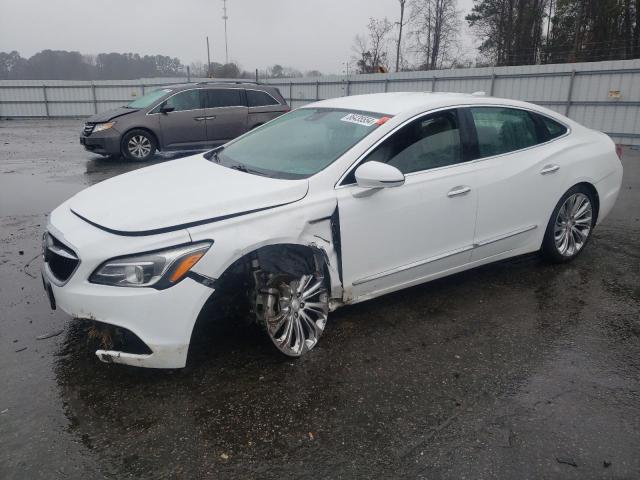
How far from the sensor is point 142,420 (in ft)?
8.77

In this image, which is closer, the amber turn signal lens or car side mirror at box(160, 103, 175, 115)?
the amber turn signal lens

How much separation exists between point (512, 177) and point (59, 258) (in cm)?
330

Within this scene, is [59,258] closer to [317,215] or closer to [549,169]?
[317,215]

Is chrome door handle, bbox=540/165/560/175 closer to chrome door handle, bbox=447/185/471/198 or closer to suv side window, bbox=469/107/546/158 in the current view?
suv side window, bbox=469/107/546/158

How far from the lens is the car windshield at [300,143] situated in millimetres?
3520

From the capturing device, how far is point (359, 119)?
3795 mm

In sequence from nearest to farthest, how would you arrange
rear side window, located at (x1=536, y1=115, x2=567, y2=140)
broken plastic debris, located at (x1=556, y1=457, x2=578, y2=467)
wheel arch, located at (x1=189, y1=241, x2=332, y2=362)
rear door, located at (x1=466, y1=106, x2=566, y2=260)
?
broken plastic debris, located at (x1=556, y1=457, x2=578, y2=467), wheel arch, located at (x1=189, y1=241, x2=332, y2=362), rear door, located at (x1=466, y1=106, x2=566, y2=260), rear side window, located at (x1=536, y1=115, x2=567, y2=140)

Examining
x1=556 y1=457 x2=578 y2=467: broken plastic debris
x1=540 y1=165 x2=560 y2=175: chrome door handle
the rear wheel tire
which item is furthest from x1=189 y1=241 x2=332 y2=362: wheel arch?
the rear wheel tire

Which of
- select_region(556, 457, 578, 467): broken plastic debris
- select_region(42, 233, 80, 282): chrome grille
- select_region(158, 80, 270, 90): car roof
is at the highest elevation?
select_region(158, 80, 270, 90): car roof

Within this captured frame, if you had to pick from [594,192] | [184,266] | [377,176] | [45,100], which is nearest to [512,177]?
[594,192]

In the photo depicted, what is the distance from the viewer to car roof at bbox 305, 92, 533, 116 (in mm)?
3801

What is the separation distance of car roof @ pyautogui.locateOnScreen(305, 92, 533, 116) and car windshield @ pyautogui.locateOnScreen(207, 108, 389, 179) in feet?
0.33

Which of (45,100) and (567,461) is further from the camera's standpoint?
(45,100)

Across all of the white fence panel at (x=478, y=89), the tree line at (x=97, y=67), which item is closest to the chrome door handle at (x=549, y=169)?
the white fence panel at (x=478, y=89)
